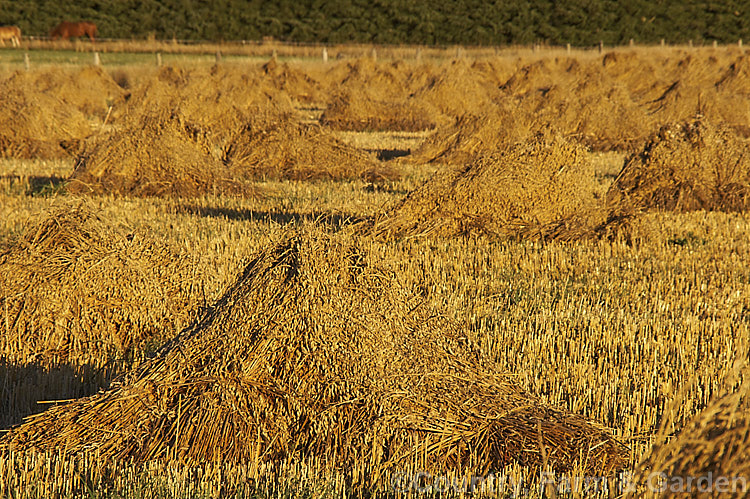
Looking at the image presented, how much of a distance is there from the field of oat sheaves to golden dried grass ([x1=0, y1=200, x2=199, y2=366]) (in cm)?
1

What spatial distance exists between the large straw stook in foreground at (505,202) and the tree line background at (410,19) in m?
49.9

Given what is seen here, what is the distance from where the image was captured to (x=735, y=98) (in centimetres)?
2031

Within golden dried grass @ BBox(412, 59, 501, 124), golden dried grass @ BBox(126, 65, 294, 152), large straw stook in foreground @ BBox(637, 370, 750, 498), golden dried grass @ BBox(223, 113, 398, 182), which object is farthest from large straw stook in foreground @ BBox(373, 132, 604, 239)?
golden dried grass @ BBox(412, 59, 501, 124)

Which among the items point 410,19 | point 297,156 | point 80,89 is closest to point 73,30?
point 410,19

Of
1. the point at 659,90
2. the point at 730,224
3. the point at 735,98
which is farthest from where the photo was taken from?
the point at 659,90

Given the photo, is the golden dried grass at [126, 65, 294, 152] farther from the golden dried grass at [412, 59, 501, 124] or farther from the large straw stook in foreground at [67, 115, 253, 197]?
the golden dried grass at [412, 59, 501, 124]

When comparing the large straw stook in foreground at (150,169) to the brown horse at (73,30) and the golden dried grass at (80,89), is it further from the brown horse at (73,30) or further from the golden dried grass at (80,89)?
the brown horse at (73,30)

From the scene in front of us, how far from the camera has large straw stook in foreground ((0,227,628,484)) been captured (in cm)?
383

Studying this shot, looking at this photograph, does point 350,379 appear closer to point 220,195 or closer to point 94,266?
point 94,266

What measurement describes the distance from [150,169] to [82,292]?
6802 millimetres

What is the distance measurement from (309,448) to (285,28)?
57.3 m

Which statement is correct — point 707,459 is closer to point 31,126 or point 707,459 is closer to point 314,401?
point 314,401

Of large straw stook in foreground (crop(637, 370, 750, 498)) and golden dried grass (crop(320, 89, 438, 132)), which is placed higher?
golden dried grass (crop(320, 89, 438, 132))

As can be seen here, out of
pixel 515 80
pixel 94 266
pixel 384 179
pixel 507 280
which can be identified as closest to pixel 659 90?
pixel 515 80
